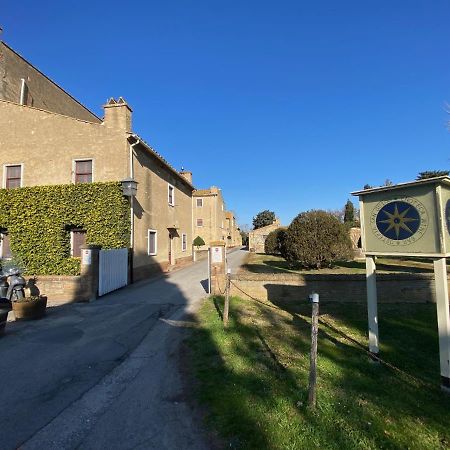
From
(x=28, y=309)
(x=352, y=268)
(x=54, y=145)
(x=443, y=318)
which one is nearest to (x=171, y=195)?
(x=54, y=145)

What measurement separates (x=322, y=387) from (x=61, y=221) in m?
14.0

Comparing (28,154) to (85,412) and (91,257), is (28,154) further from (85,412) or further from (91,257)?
(85,412)

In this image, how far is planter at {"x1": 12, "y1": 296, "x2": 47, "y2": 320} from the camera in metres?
8.68

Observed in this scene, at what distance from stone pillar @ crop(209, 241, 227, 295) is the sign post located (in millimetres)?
6276

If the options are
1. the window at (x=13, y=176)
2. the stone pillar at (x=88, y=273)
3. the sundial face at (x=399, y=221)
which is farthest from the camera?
the window at (x=13, y=176)

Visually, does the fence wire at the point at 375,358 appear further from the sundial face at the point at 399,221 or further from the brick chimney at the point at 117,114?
the brick chimney at the point at 117,114

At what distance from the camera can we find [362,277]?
32.2 feet

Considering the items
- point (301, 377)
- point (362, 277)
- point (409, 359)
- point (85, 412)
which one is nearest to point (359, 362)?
point (409, 359)

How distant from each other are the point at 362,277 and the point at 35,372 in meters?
8.56

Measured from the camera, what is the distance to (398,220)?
201 inches

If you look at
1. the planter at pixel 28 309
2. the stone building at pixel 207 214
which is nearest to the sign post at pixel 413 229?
the planter at pixel 28 309

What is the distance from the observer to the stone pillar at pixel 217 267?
11281 millimetres

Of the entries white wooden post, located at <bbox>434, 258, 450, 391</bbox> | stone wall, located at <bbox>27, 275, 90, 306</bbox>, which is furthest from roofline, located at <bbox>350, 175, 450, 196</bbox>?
stone wall, located at <bbox>27, 275, 90, 306</bbox>

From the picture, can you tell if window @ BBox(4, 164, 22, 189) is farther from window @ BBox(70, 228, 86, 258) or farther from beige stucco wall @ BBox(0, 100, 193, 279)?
window @ BBox(70, 228, 86, 258)
